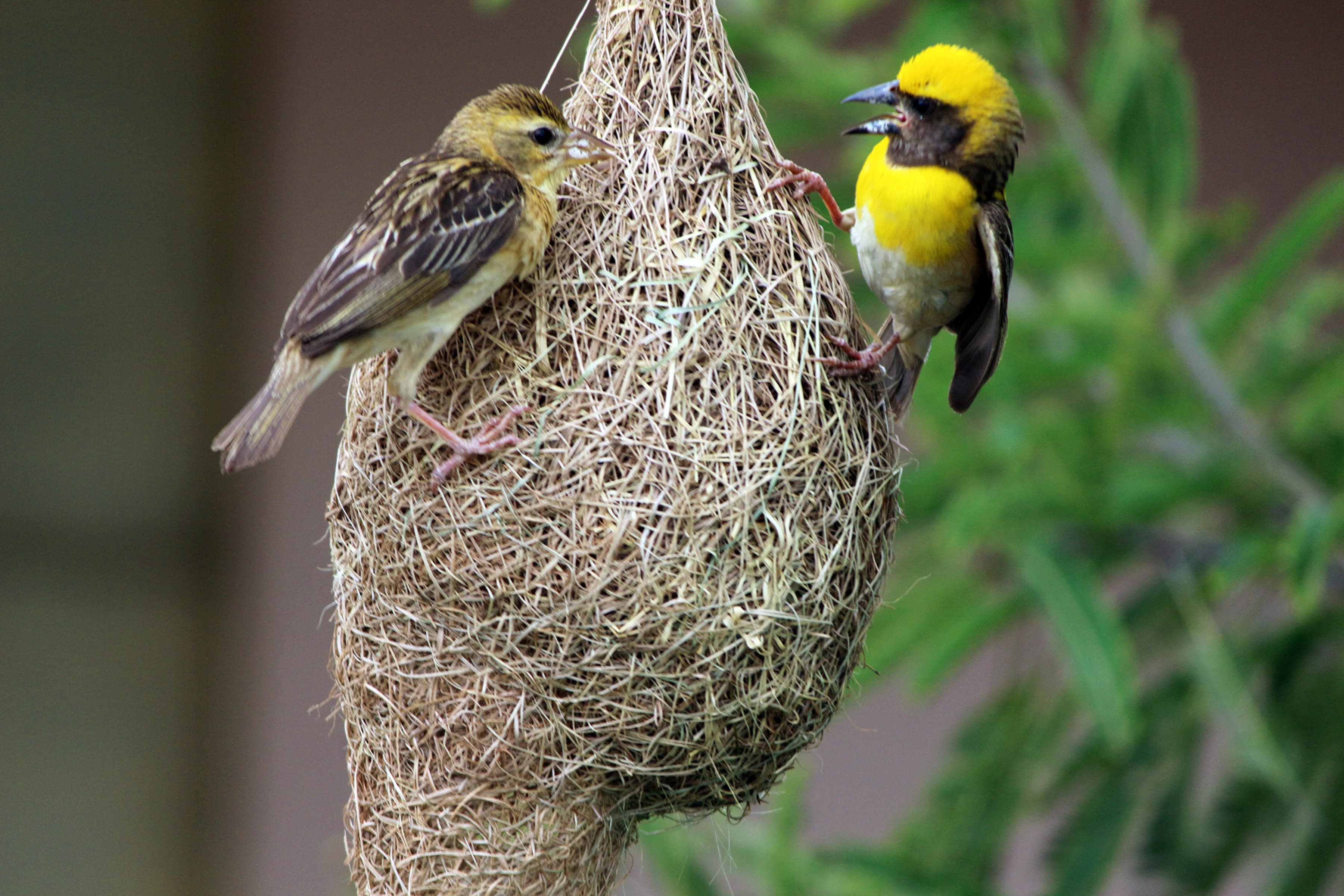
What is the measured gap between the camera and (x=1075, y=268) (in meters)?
2.93

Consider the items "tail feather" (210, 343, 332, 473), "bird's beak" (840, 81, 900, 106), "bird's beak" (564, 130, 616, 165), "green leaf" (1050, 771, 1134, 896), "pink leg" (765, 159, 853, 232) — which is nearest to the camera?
"tail feather" (210, 343, 332, 473)

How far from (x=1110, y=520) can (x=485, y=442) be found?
5.29 feet

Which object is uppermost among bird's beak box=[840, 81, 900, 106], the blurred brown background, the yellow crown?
the yellow crown

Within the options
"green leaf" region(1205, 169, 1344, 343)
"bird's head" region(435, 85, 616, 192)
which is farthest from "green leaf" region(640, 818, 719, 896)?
"green leaf" region(1205, 169, 1344, 343)

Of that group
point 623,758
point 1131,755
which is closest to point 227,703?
point 1131,755

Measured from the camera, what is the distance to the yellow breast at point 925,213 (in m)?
1.94

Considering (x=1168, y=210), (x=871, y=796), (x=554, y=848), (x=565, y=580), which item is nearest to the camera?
(x=565, y=580)

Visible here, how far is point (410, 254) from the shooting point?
161cm

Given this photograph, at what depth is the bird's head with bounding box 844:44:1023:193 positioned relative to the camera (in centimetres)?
188

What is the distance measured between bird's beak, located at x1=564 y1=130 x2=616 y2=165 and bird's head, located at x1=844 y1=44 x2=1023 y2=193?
380 mm

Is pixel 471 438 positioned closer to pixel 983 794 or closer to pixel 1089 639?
pixel 1089 639

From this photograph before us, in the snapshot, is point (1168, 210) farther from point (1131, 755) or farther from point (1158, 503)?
point (1131, 755)

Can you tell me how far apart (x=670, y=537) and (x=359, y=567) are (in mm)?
451

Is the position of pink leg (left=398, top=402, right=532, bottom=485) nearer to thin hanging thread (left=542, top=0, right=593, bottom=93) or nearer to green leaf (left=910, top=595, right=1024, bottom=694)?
thin hanging thread (left=542, top=0, right=593, bottom=93)
